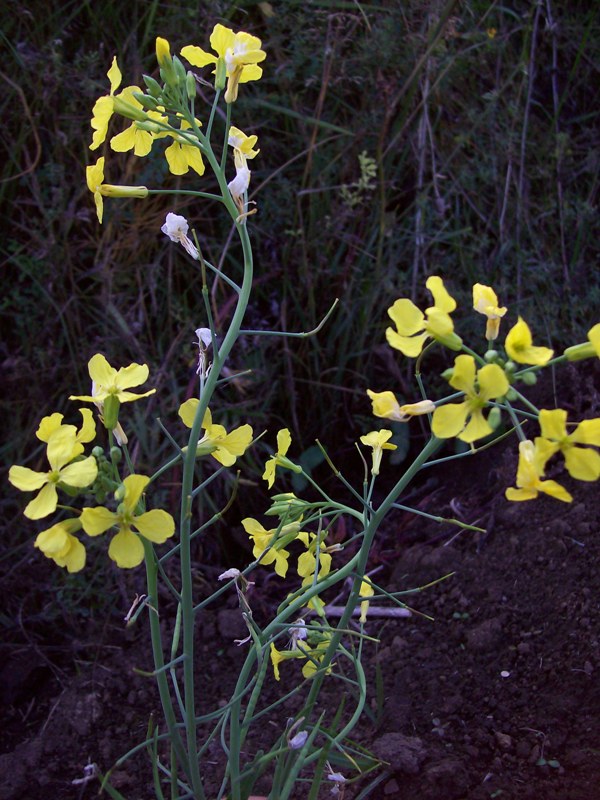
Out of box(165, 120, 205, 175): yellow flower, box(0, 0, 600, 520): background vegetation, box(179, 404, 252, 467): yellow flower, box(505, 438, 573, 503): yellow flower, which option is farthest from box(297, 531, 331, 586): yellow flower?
box(0, 0, 600, 520): background vegetation

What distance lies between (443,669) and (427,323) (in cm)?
100

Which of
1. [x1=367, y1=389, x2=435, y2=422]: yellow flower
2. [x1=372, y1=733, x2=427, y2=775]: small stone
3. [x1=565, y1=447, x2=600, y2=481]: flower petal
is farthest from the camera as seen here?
[x1=372, y1=733, x2=427, y2=775]: small stone

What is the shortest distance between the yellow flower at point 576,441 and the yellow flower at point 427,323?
136mm

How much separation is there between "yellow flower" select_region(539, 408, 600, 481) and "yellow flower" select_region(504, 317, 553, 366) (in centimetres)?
6

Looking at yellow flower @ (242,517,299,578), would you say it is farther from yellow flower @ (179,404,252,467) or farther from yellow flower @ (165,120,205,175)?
yellow flower @ (165,120,205,175)

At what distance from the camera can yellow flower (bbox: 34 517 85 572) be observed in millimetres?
931

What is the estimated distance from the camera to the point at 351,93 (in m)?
2.41

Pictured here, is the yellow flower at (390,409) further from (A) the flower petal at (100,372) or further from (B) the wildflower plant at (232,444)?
(A) the flower petal at (100,372)

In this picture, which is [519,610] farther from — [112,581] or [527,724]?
[112,581]

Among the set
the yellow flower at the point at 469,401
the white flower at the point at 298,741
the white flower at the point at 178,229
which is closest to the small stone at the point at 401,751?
the white flower at the point at 298,741

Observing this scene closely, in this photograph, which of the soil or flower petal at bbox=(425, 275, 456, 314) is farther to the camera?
the soil

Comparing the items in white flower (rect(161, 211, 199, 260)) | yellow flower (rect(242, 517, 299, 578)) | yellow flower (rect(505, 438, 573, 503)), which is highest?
white flower (rect(161, 211, 199, 260))

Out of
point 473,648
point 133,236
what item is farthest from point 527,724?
point 133,236

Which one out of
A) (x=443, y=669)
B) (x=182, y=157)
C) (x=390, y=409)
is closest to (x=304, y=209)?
(x=182, y=157)
